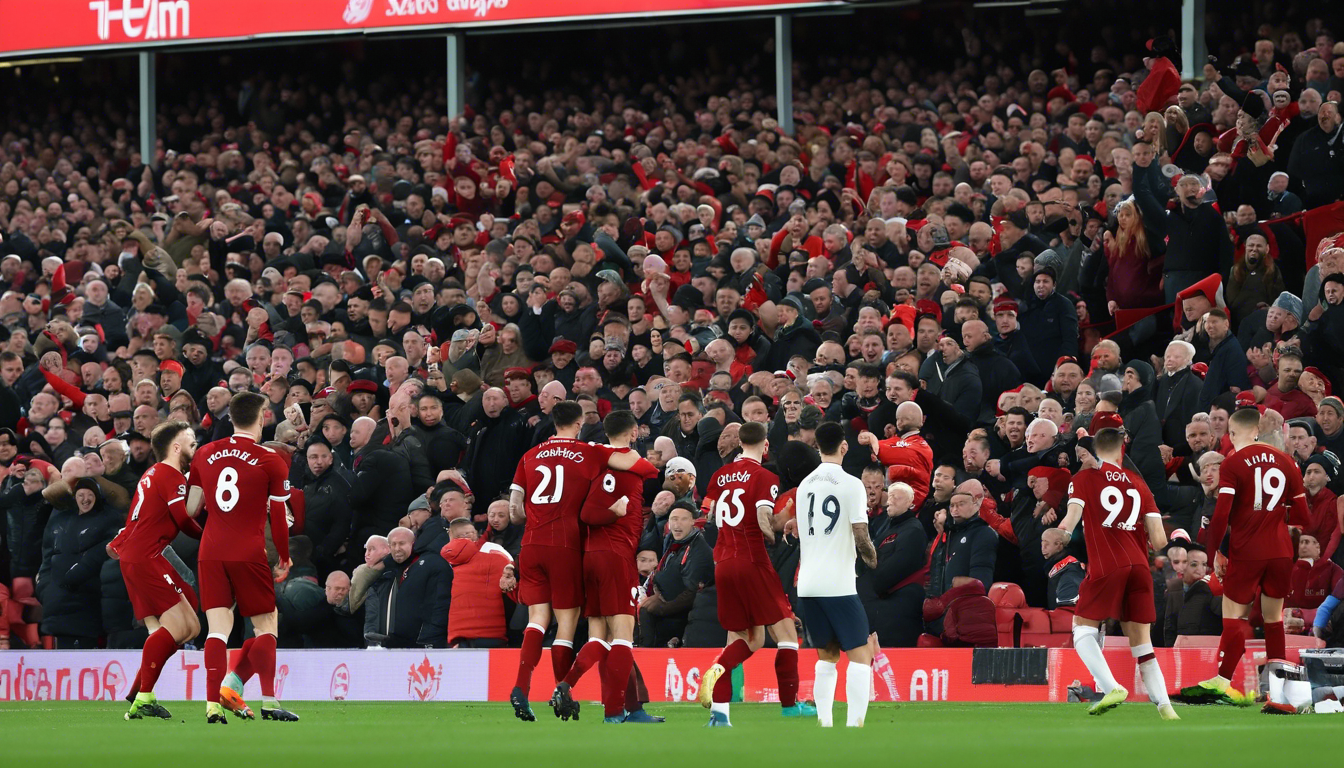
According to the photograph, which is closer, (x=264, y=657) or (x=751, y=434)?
(x=264, y=657)

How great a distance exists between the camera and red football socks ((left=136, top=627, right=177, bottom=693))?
12570mm

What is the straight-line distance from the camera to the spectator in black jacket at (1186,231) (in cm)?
1688

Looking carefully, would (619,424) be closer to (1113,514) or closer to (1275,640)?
(1113,514)

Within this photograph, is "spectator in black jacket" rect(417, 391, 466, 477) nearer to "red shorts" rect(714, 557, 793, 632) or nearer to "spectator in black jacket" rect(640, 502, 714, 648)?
"spectator in black jacket" rect(640, 502, 714, 648)

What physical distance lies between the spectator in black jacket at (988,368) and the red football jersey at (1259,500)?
4254mm

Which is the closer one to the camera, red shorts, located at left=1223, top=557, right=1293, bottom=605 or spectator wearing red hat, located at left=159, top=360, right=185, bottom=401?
red shorts, located at left=1223, top=557, right=1293, bottom=605

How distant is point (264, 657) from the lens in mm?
12203

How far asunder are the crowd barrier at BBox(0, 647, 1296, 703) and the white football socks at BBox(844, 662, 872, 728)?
11.3 feet

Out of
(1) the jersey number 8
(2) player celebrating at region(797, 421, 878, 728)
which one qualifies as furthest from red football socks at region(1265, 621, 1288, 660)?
(1) the jersey number 8

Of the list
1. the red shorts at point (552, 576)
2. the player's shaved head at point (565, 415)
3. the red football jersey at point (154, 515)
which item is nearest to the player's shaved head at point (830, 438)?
the player's shaved head at point (565, 415)

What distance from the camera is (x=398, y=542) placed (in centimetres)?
1678

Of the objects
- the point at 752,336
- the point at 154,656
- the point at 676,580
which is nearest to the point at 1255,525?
the point at 676,580

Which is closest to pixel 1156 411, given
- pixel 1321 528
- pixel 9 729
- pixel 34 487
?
pixel 1321 528

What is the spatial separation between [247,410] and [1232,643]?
6.74 meters
